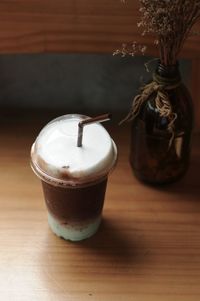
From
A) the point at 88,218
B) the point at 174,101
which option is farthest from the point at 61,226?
the point at 174,101

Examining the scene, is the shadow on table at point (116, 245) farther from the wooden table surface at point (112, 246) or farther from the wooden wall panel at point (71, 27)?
the wooden wall panel at point (71, 27)

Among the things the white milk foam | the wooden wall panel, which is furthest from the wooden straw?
the wooden wall panel

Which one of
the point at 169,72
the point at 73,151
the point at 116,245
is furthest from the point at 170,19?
the point at 116,245

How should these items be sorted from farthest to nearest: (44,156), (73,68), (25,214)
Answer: (73,68) < (25,214) < (44,156)

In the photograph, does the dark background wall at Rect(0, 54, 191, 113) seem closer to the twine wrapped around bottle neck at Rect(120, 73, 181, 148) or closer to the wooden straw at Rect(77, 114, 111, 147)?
the twine wrapped around bottle neck at Rect(120, 73, 181, 148)

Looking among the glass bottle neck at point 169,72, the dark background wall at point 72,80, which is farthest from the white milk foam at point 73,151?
the dark background wall at point 72,80

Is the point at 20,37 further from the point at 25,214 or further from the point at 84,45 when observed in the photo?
the point at 25,214

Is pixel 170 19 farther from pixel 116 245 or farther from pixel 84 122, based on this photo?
pixel 116 245
